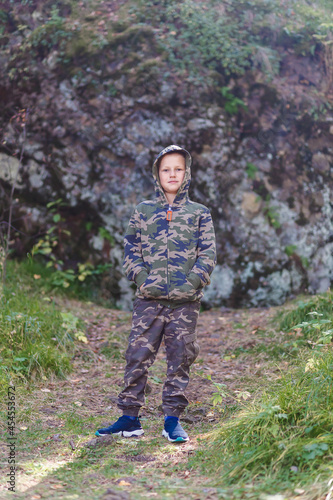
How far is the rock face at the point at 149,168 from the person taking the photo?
21.9 ft

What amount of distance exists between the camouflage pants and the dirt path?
27cm

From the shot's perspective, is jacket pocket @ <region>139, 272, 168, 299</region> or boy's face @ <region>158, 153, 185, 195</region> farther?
boy's face @ <region>158, 153, 185, 195</region>

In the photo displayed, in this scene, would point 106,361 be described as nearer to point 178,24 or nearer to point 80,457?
point 80,457

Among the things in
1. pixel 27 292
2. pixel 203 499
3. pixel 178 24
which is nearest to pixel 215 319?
pixel 27 292

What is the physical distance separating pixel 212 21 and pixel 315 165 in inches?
117

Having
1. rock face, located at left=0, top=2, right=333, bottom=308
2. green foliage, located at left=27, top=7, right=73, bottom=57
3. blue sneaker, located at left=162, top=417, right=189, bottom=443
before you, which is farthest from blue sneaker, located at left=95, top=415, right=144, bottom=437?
green foliage, located at left=27, top=7, right=73, bottom=57

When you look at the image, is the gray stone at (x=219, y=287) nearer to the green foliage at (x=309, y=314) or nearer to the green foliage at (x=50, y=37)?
the green foliage at (x=309, y=314)

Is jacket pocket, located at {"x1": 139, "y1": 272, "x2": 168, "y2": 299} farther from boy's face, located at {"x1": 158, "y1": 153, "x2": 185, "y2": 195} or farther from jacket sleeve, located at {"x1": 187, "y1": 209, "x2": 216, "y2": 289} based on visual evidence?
boy's face, located at {"x1": 158, "y1": 153, "x2": 185, "y2": 195}

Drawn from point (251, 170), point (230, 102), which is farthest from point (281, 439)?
point (230, 102)

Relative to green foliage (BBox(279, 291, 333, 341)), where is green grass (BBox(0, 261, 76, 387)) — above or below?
above

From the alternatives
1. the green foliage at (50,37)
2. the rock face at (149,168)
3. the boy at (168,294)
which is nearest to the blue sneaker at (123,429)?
the boy at (168,294)

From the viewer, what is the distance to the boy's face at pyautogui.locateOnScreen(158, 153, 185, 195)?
12.1 ft

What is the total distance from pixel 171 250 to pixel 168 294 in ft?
1.12

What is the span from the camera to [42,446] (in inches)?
130
